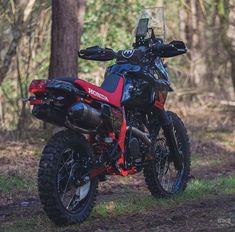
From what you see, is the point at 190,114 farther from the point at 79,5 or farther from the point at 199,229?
the point at 199,229

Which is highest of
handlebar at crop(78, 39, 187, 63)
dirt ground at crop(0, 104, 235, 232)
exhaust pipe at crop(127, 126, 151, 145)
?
handlebar at crop(78, 39, 187, 63)

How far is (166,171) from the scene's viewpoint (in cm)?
885

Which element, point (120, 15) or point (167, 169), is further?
point (120, 15)

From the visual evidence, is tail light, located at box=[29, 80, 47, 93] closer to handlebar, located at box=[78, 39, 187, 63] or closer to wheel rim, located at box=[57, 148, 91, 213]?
wheel rim, located at box=[57, 148, 91, 213]

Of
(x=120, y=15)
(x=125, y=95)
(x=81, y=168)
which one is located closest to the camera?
(x=81, y=168)

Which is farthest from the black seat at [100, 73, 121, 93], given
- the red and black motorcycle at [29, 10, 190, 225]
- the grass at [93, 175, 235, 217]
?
the grass at [93, 175, 235, 217]

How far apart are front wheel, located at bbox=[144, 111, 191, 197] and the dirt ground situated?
1.39 ft

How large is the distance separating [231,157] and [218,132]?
11.1ft

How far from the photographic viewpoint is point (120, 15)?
62.6 feet

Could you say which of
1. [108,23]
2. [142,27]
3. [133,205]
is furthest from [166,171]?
[108,23]

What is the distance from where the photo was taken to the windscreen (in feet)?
28.7

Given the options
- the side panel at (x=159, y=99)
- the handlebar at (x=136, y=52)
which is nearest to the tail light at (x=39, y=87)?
the handlebar at (x=136, y=52)

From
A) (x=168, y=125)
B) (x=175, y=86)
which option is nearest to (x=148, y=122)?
(x=168, y=125)

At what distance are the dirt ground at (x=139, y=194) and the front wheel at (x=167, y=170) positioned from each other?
1.39ft
